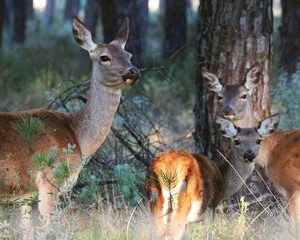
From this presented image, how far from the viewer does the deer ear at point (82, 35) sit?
26.0 feet

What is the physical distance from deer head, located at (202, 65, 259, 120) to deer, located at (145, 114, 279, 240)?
26.4 inches

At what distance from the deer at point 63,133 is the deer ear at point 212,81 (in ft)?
3.07

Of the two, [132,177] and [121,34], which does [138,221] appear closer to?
[132,177]

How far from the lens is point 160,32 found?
35.2 meters

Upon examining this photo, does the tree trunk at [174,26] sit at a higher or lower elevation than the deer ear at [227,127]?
lower

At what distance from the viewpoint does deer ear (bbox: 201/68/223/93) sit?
8.68 meters

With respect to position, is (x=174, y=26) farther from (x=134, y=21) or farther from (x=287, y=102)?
(x=287, y=102)

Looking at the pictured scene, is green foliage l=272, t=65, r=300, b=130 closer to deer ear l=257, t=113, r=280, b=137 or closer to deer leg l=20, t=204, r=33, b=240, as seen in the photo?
deer ear l=257, t=113, r=280, b=137

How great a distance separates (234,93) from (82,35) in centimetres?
172

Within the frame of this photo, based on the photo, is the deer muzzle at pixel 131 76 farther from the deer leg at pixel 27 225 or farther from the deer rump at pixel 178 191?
the deer leg at pixel 27 225

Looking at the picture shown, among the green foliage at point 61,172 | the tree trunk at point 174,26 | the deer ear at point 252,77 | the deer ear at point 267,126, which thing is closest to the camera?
the green foliage at point 61,172

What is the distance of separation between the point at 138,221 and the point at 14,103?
7.57 meters

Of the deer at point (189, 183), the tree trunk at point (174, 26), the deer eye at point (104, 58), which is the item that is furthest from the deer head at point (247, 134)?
the tree trunk at point (174, 26)

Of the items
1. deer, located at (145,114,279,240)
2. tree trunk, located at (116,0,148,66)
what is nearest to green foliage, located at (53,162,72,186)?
deer, located at (145,114,279,240)
